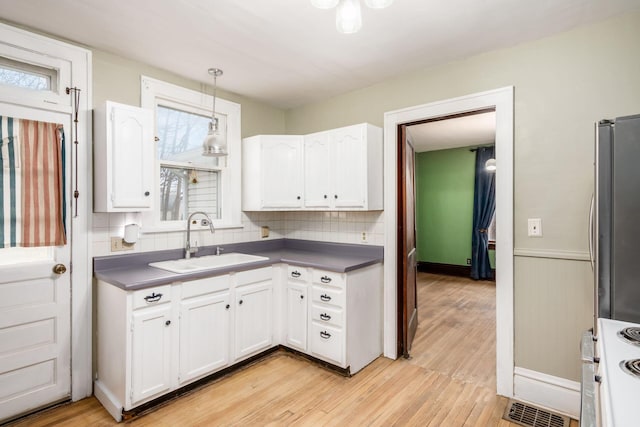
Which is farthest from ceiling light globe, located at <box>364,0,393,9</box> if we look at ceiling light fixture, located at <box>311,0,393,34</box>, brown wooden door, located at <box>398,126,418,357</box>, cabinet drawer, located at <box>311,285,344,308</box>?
cabinet drawer, located at <box>311,285,344,308</box>

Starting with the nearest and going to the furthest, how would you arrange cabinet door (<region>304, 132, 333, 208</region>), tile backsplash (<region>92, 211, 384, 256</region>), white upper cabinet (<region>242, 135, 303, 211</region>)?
tile backsplash (<region>92, 211, 384, 256</region>)
cabinet door (<region>304, 132, 333, 208</region>)
white upper cabinet (<region>242, 135, 303, 211</region>)

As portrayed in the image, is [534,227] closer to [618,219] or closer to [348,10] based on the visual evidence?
[618,219]

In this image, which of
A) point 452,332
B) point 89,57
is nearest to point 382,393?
point 452,332

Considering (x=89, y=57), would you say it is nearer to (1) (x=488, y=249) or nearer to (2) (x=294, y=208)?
(2) (x=294, y=208)

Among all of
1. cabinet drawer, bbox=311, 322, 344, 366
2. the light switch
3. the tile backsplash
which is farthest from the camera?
cabinet drawer, bbox=311, 322, 344, 366

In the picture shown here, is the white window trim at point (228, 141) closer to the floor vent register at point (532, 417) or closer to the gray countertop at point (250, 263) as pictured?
the gray countertop at point (250, 263)

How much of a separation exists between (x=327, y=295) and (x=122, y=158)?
1802mm

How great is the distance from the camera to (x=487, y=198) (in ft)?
19.7

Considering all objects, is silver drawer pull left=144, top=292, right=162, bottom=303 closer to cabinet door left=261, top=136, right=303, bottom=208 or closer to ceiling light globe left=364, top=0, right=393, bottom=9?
cabinet door left=261, top=136, right=303, bottom=208

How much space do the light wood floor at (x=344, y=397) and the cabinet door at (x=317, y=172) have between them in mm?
1422

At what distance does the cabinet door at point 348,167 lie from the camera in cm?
288

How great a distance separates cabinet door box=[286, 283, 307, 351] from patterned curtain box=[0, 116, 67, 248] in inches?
67.5

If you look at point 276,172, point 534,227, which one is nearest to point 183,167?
point 276,172

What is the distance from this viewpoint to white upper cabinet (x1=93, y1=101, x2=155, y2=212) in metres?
2.29
